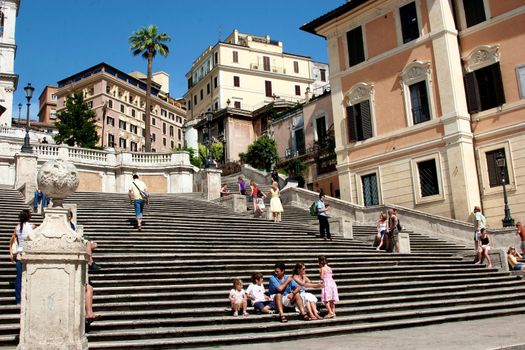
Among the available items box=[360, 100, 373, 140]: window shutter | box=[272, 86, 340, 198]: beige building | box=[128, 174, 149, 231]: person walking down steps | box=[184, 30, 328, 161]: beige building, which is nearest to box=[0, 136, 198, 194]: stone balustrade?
box=[272, 86, 340, 198]: beige building

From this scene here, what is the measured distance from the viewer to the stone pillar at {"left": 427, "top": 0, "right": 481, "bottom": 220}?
2433cm

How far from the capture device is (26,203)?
2045cm

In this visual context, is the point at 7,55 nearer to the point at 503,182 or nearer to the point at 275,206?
the point at 275,206

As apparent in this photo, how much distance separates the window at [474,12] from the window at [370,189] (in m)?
8.93

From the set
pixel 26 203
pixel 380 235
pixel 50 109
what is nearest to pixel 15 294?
pixel 26 203

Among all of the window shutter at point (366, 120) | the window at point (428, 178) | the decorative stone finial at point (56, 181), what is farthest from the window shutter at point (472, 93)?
the decorative stone finial at point (56, 181)

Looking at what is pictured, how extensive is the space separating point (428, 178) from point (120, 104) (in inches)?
2780

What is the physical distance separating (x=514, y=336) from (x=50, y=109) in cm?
9553

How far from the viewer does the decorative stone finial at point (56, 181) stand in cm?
827

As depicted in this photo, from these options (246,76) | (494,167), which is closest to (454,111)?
(494,167)

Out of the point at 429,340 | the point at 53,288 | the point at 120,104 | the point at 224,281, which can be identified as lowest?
the point at 429,340

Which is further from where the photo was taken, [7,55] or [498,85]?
[7,55]

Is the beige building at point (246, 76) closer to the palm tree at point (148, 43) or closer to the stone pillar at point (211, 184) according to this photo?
the palm tree at point (148, 43)

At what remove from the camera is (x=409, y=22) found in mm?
27938
